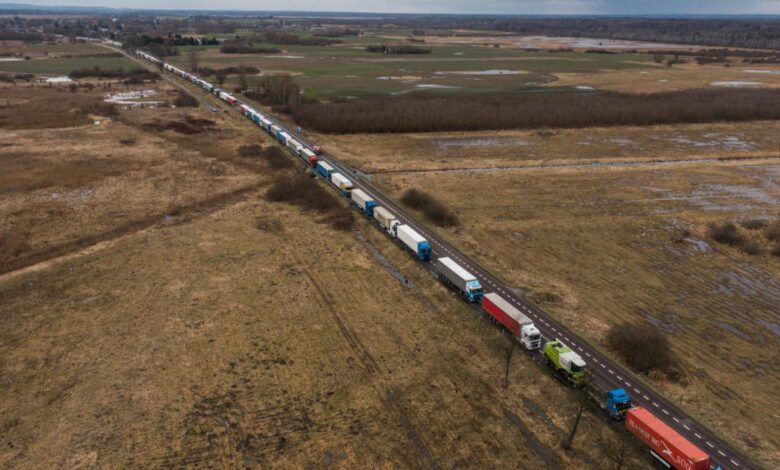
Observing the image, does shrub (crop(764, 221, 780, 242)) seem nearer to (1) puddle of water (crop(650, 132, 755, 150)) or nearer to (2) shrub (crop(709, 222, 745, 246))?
(2) shrub (crop(709, 222, 745, 246))

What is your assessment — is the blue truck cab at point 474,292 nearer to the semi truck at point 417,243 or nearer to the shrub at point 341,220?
the semi truck at point 417,243

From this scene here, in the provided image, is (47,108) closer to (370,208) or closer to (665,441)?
(370,208)

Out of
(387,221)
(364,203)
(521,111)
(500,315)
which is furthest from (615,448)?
(521,111)

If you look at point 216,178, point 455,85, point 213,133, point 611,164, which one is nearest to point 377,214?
point 216,178

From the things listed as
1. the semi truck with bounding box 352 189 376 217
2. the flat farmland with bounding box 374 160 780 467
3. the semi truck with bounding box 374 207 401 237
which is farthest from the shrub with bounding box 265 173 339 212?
the flat farmland with bounding box 374 160 780 467

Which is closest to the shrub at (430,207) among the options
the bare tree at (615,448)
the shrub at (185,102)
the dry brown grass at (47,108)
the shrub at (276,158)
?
the shrub at (276,158)

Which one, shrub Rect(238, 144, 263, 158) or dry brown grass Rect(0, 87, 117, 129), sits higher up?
dry brown grass Rect(0, 87, 117, 129)
